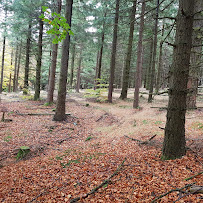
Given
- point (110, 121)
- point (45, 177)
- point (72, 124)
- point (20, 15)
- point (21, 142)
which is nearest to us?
point (45, 177)

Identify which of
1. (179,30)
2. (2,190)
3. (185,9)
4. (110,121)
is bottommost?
(2,190)

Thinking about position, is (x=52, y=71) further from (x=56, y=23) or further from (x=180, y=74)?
(x=180, y=74)

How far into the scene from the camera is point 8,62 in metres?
31.1

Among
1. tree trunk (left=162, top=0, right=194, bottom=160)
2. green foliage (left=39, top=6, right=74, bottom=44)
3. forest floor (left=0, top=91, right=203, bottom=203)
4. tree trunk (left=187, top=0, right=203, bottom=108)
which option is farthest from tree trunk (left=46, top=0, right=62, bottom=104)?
tree trunk (left=162, top=0, right=194, bottom=160)

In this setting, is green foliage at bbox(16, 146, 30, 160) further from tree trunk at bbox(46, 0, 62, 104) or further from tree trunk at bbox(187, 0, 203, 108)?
tree trunk at bbox(46, 0, 62, 104)

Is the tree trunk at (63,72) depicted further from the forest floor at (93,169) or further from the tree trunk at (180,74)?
the tree trunk at (180,74)

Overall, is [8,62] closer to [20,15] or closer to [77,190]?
[20,15]

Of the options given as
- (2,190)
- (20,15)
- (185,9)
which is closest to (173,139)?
(185,9)

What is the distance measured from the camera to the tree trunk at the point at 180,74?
132 inches

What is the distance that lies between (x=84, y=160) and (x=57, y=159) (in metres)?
0.92

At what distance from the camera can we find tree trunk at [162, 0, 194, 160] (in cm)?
335

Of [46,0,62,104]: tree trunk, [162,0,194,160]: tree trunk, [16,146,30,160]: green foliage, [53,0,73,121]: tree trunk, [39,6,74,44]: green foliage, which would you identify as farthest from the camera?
Answer: [46,0,62,104]: tree trunk

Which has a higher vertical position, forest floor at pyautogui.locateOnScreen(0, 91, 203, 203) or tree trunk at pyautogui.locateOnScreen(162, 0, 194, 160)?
tree trunk at pyautogui.locateOnScreen(162, 0, 194, 160)

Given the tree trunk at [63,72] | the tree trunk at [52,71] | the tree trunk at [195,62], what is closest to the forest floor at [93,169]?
the tree trunk at [195,62]
